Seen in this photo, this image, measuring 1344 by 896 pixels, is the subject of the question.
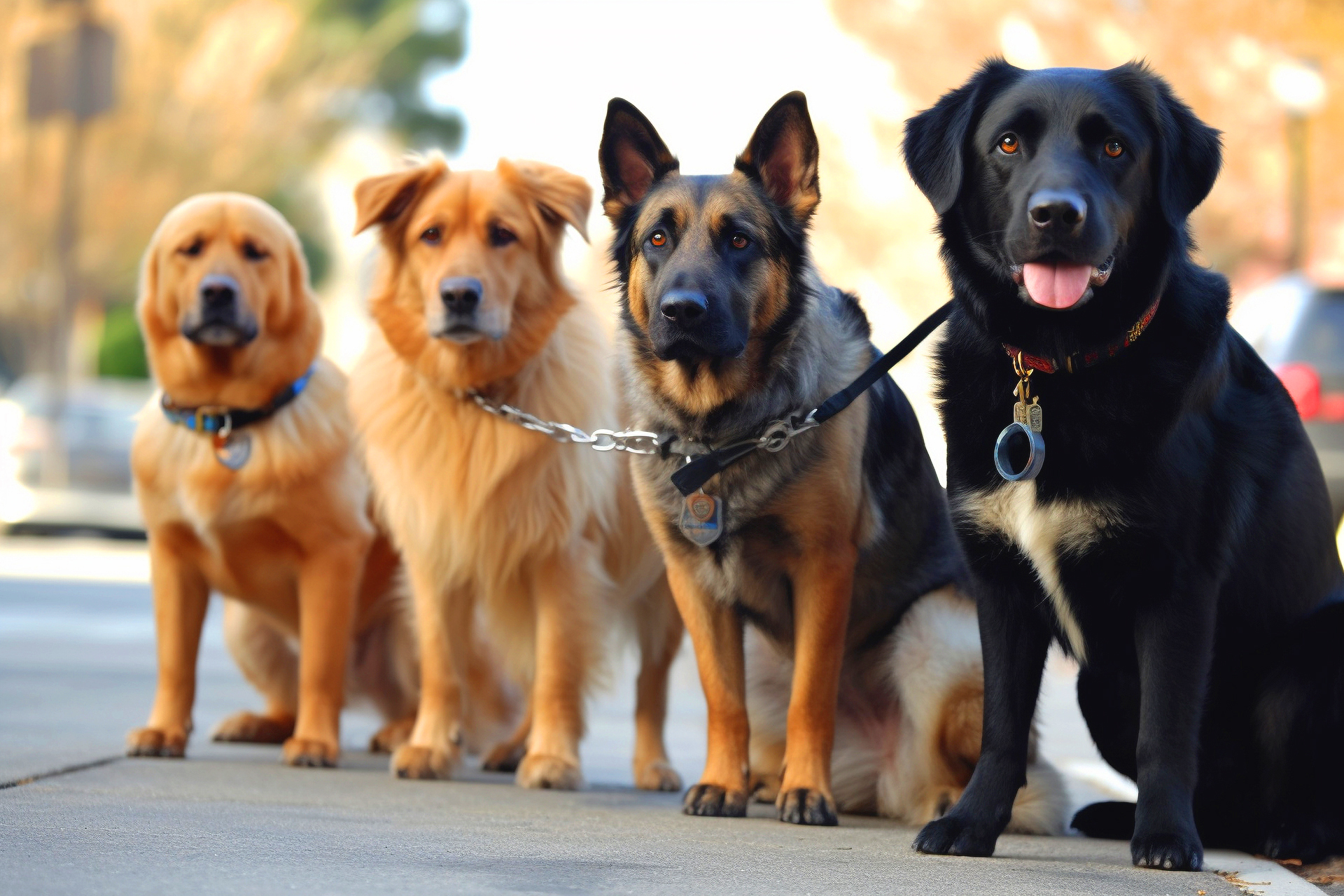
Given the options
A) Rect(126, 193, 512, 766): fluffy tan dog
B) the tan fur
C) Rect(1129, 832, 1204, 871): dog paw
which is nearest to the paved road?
Rect(1129, 832, 1204, 871): dog paw

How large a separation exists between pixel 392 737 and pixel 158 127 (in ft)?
92.6

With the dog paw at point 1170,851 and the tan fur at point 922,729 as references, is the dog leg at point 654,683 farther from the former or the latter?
the dog paw at point 1170,851

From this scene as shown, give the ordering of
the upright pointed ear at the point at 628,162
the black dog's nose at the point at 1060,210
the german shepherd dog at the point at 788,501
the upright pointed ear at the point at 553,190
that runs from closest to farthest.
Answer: the black dog's nose at the point at 1060,210 → the german shepherd dog at the point at 788,501 → the upright pointed ear at the point at 628,162 → the upright pointed ear at the point at 553,190

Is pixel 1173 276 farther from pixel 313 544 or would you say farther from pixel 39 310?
pixel 39 310

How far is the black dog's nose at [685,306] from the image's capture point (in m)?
4.36

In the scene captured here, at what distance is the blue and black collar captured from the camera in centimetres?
546

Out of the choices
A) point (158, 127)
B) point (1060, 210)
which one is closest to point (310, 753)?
point (1060, 210)

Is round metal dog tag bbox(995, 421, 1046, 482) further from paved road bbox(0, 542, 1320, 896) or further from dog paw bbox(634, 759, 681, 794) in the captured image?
dog paw bbox(634, 759, 681, 794)

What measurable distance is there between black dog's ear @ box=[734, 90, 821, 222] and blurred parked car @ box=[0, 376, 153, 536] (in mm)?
16769

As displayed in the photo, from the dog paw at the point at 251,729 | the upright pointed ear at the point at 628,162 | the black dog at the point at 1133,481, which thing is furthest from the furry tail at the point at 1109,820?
the dog paw at the point at 251,729

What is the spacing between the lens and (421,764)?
5.17 meters

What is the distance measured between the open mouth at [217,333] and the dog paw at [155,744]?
4.51ft

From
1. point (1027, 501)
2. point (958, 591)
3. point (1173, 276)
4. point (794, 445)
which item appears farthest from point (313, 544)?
point (1173, 276)

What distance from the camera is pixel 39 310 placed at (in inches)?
1335
